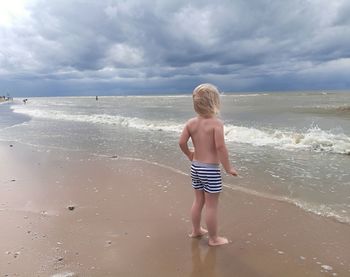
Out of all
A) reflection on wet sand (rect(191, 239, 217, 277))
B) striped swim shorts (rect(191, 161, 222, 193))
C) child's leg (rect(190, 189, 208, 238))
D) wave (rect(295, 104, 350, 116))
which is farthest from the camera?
wave (rect(295, 104, 350, 116))

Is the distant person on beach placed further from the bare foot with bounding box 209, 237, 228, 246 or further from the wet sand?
the wet sand

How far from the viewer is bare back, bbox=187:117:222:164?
3975mm

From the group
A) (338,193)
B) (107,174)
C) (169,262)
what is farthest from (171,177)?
(169,262)

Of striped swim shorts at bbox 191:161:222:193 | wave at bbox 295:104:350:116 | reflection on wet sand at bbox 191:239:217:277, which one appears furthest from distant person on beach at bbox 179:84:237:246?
wave at bbox 295:104:350:116

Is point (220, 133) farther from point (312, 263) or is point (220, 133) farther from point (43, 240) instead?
point (43, 240)

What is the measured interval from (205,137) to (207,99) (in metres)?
0.43

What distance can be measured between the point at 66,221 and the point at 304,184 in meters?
4.20

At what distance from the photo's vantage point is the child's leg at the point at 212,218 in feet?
13.4

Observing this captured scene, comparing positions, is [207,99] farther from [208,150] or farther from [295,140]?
[295,140]

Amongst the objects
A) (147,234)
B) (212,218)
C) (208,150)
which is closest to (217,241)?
(212,218)

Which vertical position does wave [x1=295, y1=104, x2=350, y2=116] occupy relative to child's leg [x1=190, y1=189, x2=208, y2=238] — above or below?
above

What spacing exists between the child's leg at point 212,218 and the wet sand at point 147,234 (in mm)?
115

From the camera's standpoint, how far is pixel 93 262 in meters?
3.70

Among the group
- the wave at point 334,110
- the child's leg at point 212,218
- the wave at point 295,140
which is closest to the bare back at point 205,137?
the child's leg at point 212,218
